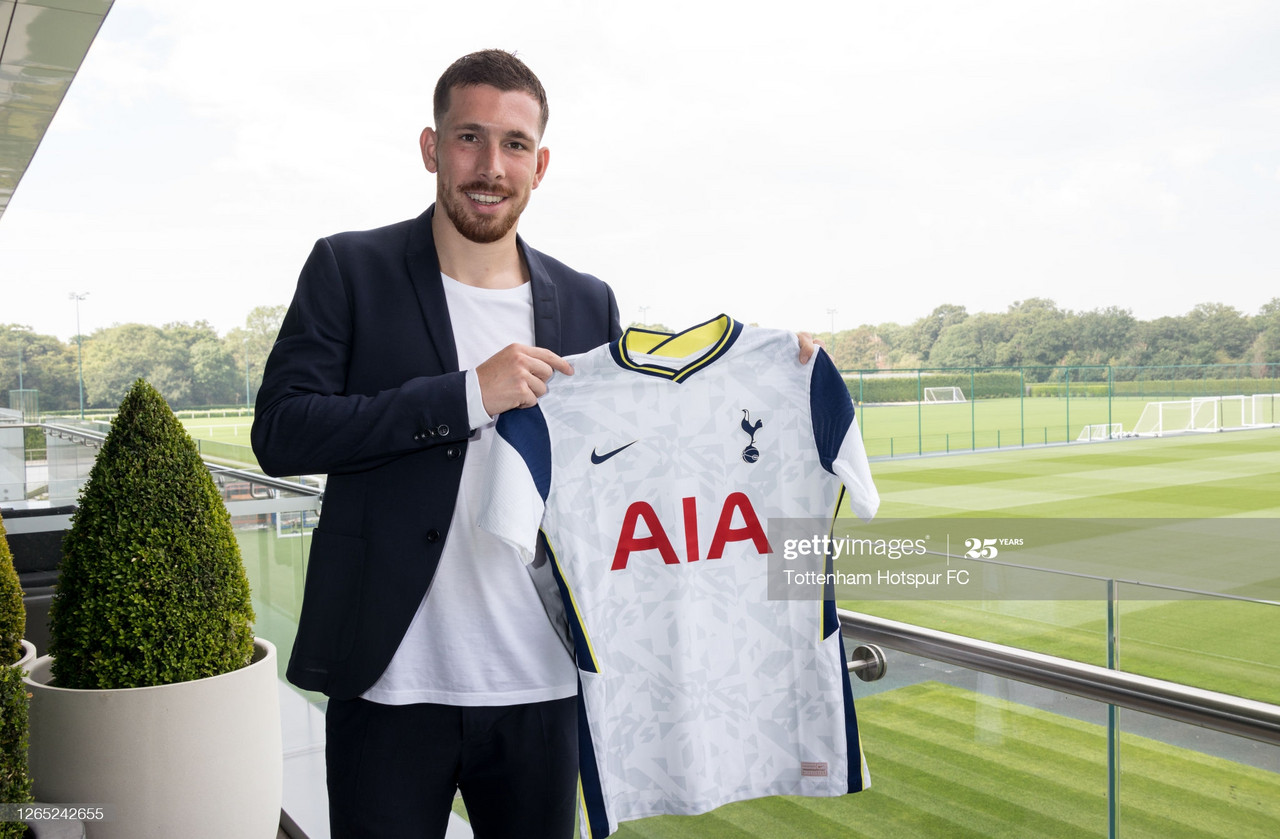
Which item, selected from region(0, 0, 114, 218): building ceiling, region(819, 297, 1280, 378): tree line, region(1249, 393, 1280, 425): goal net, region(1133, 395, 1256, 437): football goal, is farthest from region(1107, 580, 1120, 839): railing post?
region(1249, 393, 1280, 425): goal net

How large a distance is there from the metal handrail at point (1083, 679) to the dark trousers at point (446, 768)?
566mm

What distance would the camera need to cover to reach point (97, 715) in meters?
1.75

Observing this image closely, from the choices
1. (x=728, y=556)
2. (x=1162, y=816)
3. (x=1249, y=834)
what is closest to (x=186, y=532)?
(x=728, y=556)

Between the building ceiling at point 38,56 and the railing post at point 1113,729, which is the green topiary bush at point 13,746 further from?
the building ceiling at point 38,56

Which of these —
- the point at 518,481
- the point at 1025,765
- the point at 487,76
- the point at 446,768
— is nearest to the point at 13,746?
the point at 446,768

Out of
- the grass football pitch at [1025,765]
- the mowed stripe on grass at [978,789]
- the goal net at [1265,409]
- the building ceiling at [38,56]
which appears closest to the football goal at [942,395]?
the goal net at [1265,409]

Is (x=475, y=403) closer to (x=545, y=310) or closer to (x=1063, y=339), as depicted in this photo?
(x=545, y=310)

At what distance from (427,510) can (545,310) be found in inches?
12.8

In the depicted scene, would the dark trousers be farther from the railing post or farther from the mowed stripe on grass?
the railing post

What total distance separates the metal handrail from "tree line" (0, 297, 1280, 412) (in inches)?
723

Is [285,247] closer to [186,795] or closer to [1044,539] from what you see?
[1044,539]

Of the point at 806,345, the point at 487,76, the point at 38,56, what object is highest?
the point at 38,56

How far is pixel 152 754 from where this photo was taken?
5.82 ft

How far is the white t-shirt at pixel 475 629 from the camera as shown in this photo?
3.70 ft
